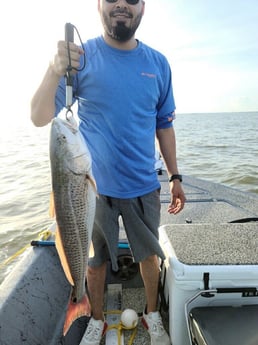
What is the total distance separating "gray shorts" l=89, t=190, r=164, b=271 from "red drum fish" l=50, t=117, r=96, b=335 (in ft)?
1.93

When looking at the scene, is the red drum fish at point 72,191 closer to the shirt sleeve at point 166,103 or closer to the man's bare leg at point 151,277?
the man's bare leg at point 151,277

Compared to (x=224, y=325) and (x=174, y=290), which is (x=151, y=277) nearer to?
(x=174, y=290)

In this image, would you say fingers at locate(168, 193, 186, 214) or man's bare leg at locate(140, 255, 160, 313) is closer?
man's bare leg at locate(140, 255, 160, 313)

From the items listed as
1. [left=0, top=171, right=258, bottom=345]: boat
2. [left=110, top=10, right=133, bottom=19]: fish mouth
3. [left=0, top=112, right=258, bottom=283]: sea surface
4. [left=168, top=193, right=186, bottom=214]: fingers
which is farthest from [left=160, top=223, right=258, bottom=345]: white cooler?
[left=0, top=112, right=258, bottom=283]: sea surface

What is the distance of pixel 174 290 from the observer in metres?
2.31

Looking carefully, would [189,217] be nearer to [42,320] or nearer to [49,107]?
[42,320]

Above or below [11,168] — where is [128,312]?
above

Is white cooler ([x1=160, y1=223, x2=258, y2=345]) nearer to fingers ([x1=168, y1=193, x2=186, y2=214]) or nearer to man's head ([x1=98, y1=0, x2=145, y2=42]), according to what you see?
fingers ([x1=168, y1=193, x2=186, y2=214])

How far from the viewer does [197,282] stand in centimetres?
223

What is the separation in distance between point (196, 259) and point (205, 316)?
1.25ft

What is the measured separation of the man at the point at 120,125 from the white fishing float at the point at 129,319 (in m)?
0.19

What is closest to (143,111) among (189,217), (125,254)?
(125,254)

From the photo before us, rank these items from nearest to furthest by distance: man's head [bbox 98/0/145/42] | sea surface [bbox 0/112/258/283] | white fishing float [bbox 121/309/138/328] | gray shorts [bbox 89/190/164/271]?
man's head [bbox 98/0/145/42]
gray shorts [bbox 89/190/164/271]
white fishing float [bbox 121/309/138/328]
sea surface [bbox 0/112/258/283]

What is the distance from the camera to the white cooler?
2.22 meters
